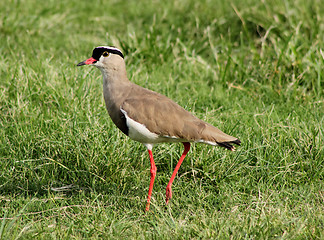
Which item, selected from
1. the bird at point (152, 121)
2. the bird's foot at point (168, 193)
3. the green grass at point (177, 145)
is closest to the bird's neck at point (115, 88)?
the bird at point (152, 121)

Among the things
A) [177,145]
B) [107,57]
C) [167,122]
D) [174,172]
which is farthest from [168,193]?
[107,57]

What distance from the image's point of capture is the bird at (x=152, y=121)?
4121 millimetres

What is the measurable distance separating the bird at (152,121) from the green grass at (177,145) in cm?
38

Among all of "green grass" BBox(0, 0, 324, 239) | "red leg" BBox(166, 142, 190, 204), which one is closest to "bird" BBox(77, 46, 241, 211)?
"red leg" BBox(166, 142, 190, 204)

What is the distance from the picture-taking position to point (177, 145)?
193 inches

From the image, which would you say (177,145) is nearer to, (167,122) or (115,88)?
(167,122)

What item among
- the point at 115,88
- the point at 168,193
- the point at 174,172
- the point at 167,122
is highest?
the point at 115,88

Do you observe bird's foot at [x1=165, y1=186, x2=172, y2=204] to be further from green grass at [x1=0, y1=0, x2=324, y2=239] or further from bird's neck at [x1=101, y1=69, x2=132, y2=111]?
bird's neck at [x1=101, y1=69, x2=132, y2=111]

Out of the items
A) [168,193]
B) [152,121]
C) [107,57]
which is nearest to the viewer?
[152,121]

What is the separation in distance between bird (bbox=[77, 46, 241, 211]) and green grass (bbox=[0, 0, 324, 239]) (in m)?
0.38

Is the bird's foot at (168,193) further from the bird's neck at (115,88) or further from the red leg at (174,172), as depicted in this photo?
the bird's neck at (115,88)

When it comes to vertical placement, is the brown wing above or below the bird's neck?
below

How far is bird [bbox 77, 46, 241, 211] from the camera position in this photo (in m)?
4.12

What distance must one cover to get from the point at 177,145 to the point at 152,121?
2.72ft
